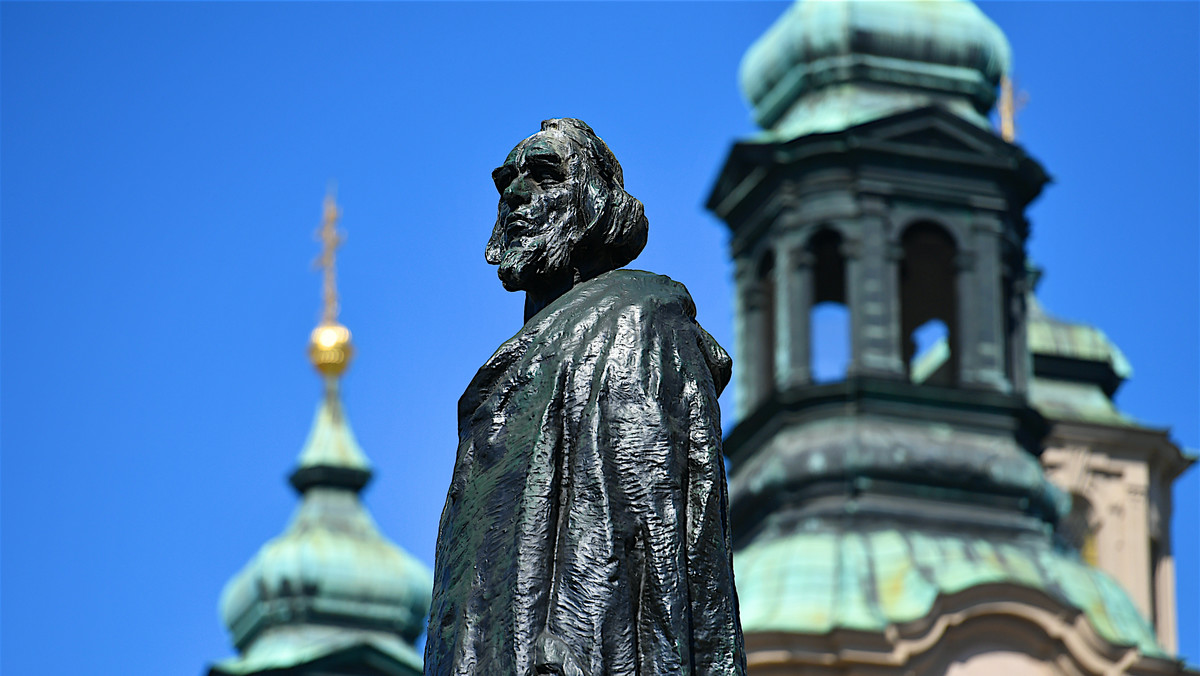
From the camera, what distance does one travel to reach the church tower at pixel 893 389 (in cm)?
4972

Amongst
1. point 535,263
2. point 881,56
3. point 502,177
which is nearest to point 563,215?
point 535,263

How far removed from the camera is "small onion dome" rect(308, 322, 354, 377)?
246 feet

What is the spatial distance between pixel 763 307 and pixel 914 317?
293cm

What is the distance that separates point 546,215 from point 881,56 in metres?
48.1

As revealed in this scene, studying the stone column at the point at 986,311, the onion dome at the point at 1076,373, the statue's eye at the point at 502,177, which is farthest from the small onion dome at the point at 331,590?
the statue's eye at the point at 502,177

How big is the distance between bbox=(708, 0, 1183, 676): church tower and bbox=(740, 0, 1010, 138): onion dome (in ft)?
0.11

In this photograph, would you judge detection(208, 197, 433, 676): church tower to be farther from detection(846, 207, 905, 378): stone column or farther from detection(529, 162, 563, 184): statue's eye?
detection(529, 162, 563, 184): statue's eye

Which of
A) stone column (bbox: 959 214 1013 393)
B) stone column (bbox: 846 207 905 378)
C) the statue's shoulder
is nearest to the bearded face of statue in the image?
the statue's shoulder

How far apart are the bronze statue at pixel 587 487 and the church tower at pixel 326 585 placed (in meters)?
56.2

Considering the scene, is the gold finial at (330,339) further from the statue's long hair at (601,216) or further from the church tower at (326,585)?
the statue's long hair at (601,216)

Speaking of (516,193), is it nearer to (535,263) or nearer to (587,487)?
(535,263)

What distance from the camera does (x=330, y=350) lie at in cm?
7544

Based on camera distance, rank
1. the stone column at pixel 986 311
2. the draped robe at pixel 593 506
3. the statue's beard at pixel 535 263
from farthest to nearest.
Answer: the stone column at pixel 986 311 < the statue's beard at pixel 535 263 < the draped robe at pixel 593 506

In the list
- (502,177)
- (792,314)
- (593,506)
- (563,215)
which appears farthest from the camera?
(792,314)
